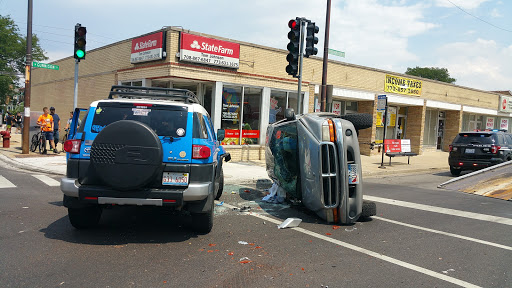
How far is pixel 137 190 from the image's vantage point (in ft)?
15.8

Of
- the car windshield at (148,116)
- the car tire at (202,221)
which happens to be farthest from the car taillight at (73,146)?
the car tire at (202,221)

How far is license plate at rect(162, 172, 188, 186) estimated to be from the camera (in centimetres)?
490

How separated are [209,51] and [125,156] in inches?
396

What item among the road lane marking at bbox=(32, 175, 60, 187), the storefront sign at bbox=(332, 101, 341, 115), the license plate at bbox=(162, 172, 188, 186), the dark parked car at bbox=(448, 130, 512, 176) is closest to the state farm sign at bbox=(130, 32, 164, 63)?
the road lane marking at bbox=(32, 175, 60, 187)

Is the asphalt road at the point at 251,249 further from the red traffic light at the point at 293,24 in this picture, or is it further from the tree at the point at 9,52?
the tree at the point at 9,52

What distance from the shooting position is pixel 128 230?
217 inches

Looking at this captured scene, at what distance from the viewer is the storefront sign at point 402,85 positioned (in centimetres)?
2141

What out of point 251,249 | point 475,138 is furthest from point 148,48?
point 475,138

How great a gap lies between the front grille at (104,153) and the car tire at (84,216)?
0.85 m

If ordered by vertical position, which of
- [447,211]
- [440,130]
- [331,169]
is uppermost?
[440,130]

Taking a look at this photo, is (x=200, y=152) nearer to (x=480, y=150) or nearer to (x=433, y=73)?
(x=480, y=150)

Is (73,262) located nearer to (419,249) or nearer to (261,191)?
(419,249)

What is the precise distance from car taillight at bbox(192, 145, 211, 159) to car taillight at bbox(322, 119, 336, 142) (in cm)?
214

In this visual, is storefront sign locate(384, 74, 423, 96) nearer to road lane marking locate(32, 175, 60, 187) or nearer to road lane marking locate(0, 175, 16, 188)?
road lane marking locate(32, 175, 60, 187)
